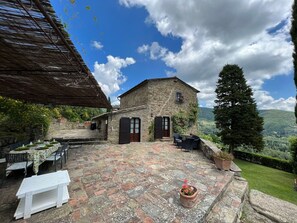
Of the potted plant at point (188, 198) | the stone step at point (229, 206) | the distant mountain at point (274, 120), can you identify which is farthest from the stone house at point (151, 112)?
the distant mountain at point (274, 120)

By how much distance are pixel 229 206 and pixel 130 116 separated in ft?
26.5

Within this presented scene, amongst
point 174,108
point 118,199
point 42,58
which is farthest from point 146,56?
point 118,199

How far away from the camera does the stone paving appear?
7.74ft

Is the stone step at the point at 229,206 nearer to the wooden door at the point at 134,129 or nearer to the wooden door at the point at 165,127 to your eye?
the wooden door at the point at 134,129

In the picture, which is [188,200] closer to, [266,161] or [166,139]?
[166,139]

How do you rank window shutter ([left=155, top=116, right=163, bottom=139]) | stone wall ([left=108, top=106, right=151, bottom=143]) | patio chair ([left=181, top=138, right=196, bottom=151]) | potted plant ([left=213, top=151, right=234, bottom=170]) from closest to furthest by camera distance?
potted plant ([left=213, top=151, right=234, bottom=170]), patio chair ([left=181, top=138, right=196, bottom=151]), stone wall ([left=108, top=106, right=151, bottom=143]), window shutter ([left=155, top=116, right=163, bottom=139])

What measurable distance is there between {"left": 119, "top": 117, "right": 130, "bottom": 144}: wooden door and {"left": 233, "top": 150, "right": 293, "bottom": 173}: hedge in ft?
41.1

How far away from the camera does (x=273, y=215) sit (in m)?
3.24

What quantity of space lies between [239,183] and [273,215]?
101 cm

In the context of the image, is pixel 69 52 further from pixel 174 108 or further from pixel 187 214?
pixel 174 108

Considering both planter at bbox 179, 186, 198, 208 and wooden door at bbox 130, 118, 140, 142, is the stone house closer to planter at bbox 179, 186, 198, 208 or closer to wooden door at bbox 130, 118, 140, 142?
wooden door at bbox 130, 118, 140, 142

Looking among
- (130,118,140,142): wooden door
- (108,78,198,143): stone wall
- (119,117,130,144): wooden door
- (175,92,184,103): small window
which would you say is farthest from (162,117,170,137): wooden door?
(119,117,130,144): wooden door

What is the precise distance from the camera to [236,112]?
41.4 feet

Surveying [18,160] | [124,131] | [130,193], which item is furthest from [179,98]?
[18,160]
